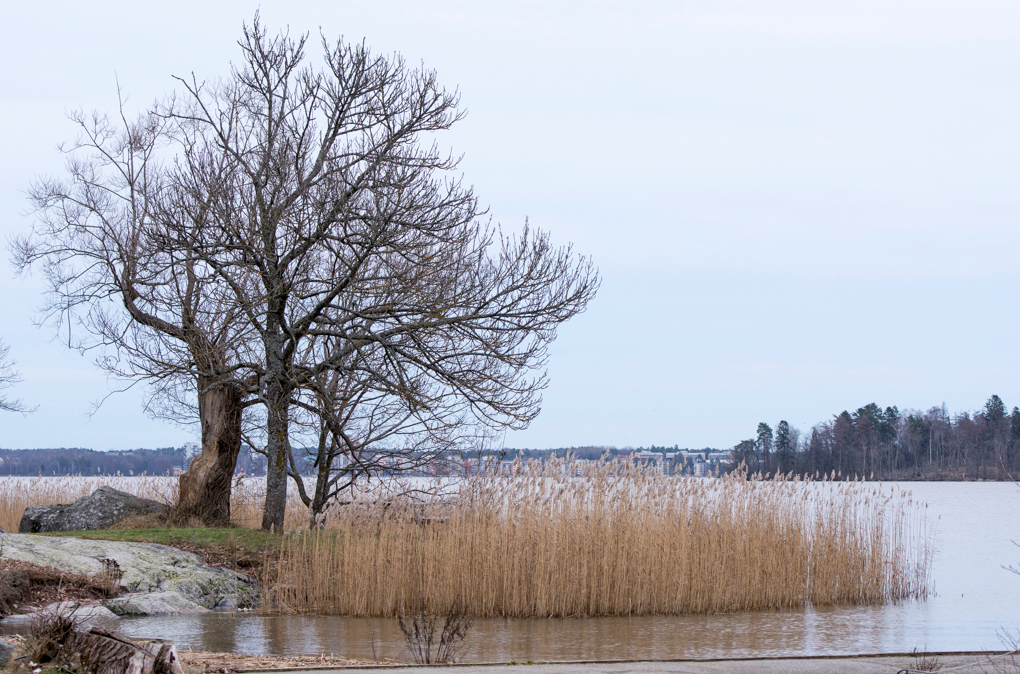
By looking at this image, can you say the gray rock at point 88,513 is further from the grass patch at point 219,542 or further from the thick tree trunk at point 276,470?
the thick tree trunk at point 276,470

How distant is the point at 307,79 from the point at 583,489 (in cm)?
871

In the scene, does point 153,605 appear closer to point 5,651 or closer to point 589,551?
point 5,651

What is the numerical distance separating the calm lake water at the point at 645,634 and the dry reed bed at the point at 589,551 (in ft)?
1.13

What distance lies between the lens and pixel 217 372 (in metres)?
15.9

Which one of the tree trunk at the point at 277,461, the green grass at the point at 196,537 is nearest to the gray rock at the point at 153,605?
the green grass at the point at 196,537

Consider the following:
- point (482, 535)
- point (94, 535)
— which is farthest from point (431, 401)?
point (94, 535)

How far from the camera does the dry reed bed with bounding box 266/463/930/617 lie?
11.6 metres

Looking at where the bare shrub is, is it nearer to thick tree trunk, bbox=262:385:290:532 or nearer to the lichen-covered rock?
the lichen-covered rock

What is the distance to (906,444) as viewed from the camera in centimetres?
6844

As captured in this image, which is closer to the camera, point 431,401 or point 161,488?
point 431,401

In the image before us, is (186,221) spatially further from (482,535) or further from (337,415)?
(482,535)

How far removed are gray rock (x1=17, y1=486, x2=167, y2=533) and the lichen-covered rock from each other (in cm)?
357

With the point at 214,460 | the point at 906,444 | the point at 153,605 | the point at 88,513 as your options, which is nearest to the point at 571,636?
the point at 153,605

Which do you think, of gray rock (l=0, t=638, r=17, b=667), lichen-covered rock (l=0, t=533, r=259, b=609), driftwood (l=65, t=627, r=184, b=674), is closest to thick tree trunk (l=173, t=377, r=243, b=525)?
lichen-covered rock (l=0, t=533, r=259, b=609)
